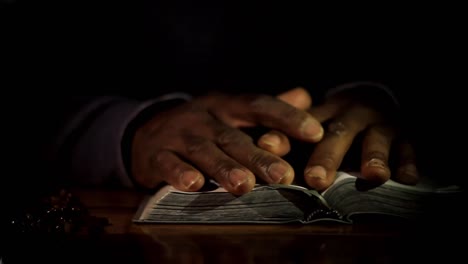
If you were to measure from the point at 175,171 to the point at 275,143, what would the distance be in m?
0.17

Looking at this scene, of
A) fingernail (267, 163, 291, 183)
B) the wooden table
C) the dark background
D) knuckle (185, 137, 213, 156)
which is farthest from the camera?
the dark background

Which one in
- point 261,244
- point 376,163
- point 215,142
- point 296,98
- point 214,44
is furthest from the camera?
point 214,44

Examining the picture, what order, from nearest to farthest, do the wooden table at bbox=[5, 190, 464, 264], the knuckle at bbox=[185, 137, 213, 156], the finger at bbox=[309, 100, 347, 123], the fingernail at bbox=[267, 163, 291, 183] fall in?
the wooden table at bbox=[5, 190, 464, 264] < the fingernail at bbox=[267, 163, 291, 183] < the knuckle at bbox=[185, 137, 213, 156] < the finger at bbox=[309, 100, 347, 123]

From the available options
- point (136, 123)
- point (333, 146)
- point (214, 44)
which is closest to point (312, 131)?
point (333, 146)

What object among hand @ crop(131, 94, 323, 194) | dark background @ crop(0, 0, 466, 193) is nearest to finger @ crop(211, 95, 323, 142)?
hand @ crop(131, 94, 323, 194)

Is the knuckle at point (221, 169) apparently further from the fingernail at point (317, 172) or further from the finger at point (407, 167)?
the finger at point (407, 167)

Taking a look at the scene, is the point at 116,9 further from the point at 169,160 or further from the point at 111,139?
the point at 169,160

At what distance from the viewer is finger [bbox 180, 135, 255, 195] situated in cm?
69

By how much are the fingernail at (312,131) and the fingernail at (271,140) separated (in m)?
0.04

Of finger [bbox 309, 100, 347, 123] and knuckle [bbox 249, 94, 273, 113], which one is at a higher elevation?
knuckle [bbox 249, 94, 273, 113]

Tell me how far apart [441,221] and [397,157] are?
134mm

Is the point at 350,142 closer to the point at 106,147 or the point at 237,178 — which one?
the point at 237,178

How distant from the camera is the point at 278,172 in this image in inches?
27.7

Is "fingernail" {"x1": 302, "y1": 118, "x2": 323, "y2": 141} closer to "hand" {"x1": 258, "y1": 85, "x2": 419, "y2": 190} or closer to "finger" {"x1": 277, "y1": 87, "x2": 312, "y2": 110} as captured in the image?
"hand" {"x1": 258, "y1": 85, "x2": 419, "y2": 190}
